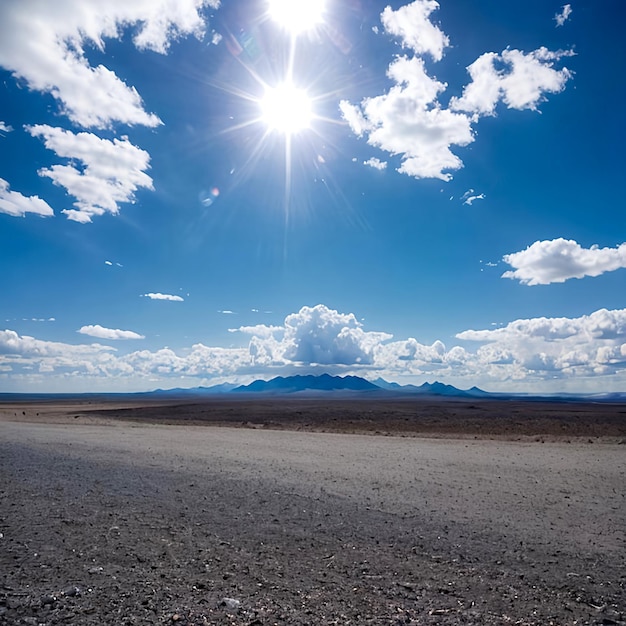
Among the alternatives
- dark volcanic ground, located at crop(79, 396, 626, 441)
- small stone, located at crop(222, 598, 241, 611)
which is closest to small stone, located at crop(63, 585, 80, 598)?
small stone, located at crop(222, 598, 241, 611)

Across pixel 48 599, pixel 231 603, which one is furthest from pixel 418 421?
pixel 48 599

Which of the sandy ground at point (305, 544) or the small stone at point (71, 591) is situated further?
the small stone at point (71, 591)

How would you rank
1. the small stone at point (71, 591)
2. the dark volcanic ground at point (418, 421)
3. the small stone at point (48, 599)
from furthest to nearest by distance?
the dark volcanic ground at point (418, 421), the small stone at point (71, 591), the small stone at point (48, 599)

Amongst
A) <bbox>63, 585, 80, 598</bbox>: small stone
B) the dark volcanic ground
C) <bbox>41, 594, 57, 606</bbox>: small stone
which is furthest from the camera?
the dark volcanic ground

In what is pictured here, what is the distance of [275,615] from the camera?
5609mm

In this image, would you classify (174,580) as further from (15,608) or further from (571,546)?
(571,546)

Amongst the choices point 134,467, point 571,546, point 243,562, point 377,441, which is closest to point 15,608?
point 243,562

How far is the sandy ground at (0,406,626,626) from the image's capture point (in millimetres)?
5781

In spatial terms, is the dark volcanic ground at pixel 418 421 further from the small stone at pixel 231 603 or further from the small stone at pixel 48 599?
the small stone at pixel 48 599

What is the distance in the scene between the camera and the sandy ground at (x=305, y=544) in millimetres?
5781

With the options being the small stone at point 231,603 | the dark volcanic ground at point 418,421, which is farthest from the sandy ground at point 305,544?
the dark volcanic ground at point 418,421

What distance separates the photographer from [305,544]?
7.99 m

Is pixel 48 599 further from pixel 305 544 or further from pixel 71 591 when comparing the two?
pixel 305 544

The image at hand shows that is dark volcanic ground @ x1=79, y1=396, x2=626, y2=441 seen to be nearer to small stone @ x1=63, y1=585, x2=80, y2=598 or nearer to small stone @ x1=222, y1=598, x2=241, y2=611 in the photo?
small stone @ x1=222, y1=598, x2=241, y2=611
